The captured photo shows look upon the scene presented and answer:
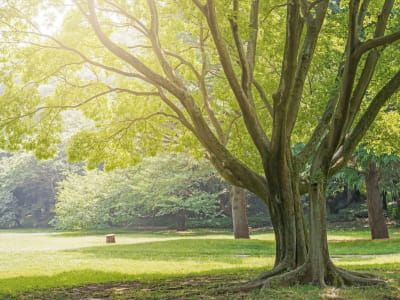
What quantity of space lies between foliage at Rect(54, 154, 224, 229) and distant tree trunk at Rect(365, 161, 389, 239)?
10140 mm

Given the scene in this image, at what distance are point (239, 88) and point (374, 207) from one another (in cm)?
1651

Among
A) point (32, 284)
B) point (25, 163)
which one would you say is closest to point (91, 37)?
point (32, 284)

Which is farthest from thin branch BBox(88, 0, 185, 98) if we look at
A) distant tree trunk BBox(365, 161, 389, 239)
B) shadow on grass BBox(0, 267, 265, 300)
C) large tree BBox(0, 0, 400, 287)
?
distant tree trunk BBox(365, 161, 389, 239)

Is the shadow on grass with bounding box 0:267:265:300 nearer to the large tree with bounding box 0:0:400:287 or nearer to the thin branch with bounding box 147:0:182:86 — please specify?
the large tree with bounding box 0:0:400:287

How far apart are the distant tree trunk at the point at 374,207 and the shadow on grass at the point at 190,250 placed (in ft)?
16.8

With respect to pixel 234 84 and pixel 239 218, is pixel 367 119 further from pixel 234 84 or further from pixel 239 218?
pixel 239 218

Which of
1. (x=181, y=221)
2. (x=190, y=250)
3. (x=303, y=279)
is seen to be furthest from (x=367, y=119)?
(x=181, y=221)

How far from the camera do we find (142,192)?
36.2 meters

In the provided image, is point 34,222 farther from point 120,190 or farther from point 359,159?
point 359,159

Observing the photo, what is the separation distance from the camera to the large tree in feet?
31.1

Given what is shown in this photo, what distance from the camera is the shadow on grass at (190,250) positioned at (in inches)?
756

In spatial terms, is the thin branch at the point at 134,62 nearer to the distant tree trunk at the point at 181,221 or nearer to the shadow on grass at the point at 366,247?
the shadow on grass at the point at 366,247

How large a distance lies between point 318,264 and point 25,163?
54.3m

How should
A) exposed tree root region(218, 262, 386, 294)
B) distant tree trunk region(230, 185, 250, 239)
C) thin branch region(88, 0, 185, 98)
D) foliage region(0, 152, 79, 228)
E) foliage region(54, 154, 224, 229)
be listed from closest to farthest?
exposed tree root region(218, 262, 386, 294)
thin branch region(88, 0, 185, 98)
distant tree trunk region(230, 185, 250, 239)
foliage region(54, 154, 224, 229)
foliage region(0, 152, 79, 228)
